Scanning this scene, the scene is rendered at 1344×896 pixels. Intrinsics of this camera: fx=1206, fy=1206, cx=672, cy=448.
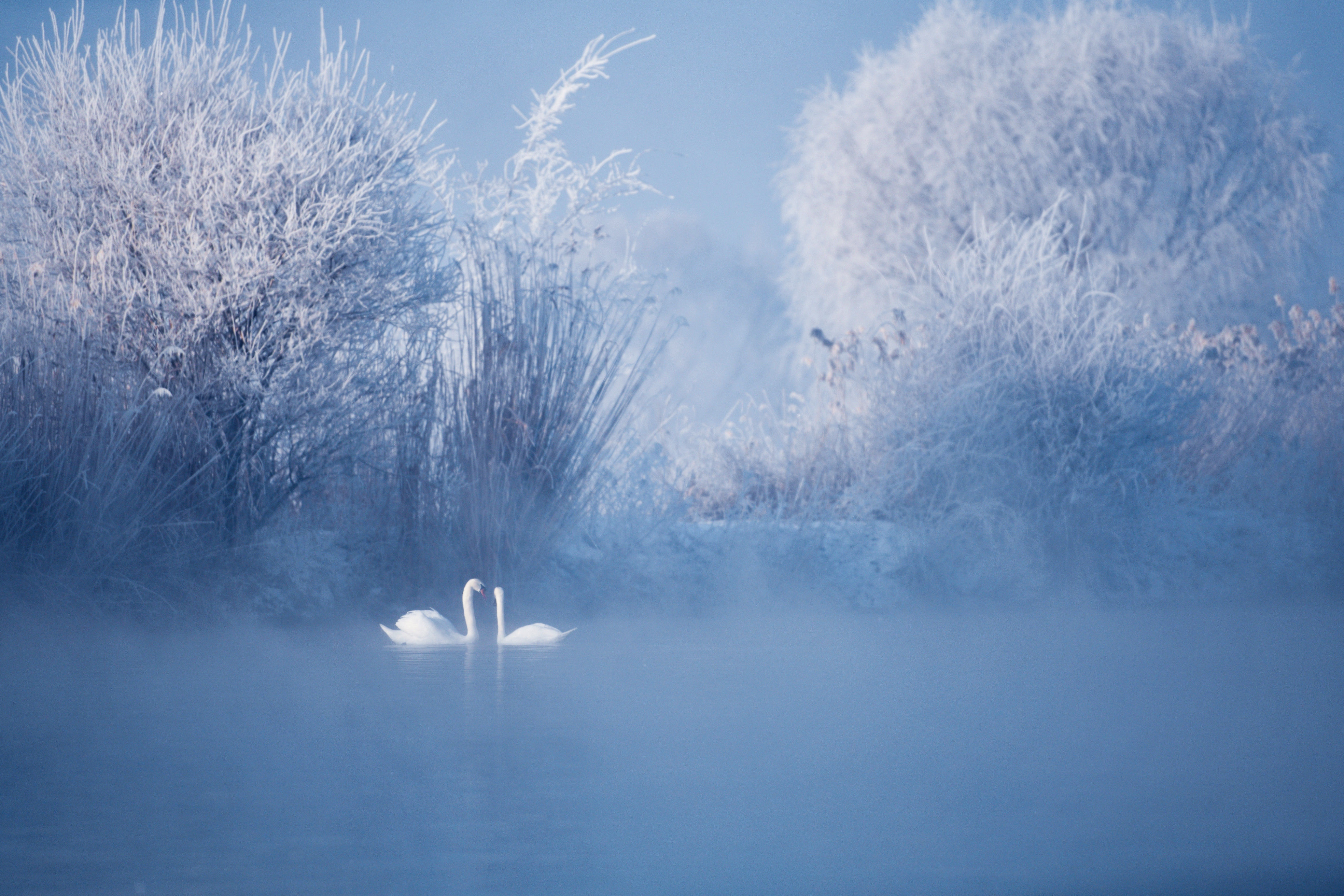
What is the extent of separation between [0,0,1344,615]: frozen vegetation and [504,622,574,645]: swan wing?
1.15 m

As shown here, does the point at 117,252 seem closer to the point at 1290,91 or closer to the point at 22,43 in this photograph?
the point at 22,43

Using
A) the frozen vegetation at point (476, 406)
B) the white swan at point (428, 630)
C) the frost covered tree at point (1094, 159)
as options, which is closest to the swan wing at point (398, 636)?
the white swan at point (428, 630)

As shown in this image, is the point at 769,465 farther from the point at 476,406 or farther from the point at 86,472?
the point at 86,472

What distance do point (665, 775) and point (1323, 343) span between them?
9.44m

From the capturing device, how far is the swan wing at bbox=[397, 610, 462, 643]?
207 inches

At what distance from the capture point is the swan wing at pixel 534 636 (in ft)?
17.3

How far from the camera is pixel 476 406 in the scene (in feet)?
21.1

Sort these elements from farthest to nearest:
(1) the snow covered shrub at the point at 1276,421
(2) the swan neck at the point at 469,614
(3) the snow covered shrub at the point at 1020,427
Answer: (1) the snow covered shrub at the point at 1276,421, (3) the snow covered shrub at the point at 1020,427, (2) the swan neck at the point at 469,614

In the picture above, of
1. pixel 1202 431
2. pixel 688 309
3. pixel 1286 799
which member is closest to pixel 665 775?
pixel 1286 799

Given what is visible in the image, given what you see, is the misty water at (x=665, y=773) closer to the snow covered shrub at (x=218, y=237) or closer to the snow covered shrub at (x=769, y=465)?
the snow covered shrub at (x=218, y=237)

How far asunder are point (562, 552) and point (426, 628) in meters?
1.80

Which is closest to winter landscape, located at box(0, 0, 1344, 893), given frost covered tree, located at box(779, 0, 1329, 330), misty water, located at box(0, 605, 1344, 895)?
misty water, located at box(0, 605, 1344, 895)

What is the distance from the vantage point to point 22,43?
21.2 feet

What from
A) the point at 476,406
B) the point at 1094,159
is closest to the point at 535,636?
the point at 476,406
